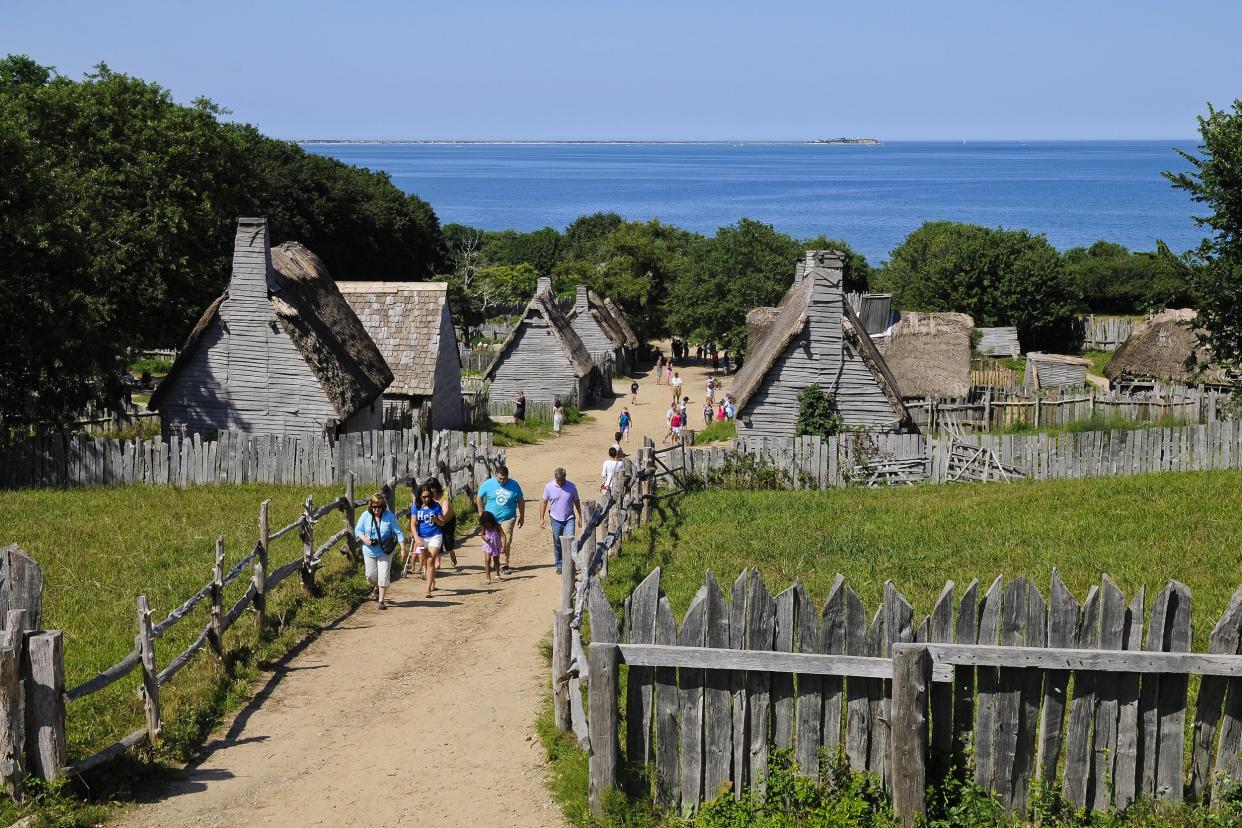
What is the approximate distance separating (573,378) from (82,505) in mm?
25543

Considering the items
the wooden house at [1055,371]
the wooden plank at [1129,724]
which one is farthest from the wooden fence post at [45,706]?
the wooden house at [1055,371]

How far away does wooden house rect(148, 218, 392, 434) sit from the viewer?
99.8 ft

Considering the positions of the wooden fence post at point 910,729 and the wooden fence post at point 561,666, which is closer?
the wooden fence post at point 910,729

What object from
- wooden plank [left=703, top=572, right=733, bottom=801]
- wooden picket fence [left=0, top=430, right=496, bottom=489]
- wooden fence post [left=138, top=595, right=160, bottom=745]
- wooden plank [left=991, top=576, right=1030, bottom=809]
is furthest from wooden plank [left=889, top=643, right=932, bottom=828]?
wooden picket fence [left=0, top=430, right=496, bottom=489]

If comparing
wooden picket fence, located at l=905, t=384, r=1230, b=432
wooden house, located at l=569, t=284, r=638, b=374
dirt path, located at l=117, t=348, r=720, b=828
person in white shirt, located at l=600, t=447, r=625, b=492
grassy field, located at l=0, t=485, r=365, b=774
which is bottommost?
dirt path, located at l=117, t=348, r=720, b=828

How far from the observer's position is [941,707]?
8.90 metres

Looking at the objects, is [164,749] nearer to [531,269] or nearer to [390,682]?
[390,682]

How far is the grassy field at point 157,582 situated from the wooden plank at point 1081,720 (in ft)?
24.7

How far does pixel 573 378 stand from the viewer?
47.6 metres

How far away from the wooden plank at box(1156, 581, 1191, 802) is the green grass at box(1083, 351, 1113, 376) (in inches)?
1900

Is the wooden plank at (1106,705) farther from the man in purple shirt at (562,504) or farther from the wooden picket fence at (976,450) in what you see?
the wooden picket fence at (976,450)

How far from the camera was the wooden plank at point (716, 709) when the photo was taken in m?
8.96

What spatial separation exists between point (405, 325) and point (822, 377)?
14.2 meters

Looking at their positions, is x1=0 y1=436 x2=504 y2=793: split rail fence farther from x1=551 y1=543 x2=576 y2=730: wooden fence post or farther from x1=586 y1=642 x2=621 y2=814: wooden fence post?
x1=586 y1=642 x2=621 y2=814: wooden fence post
